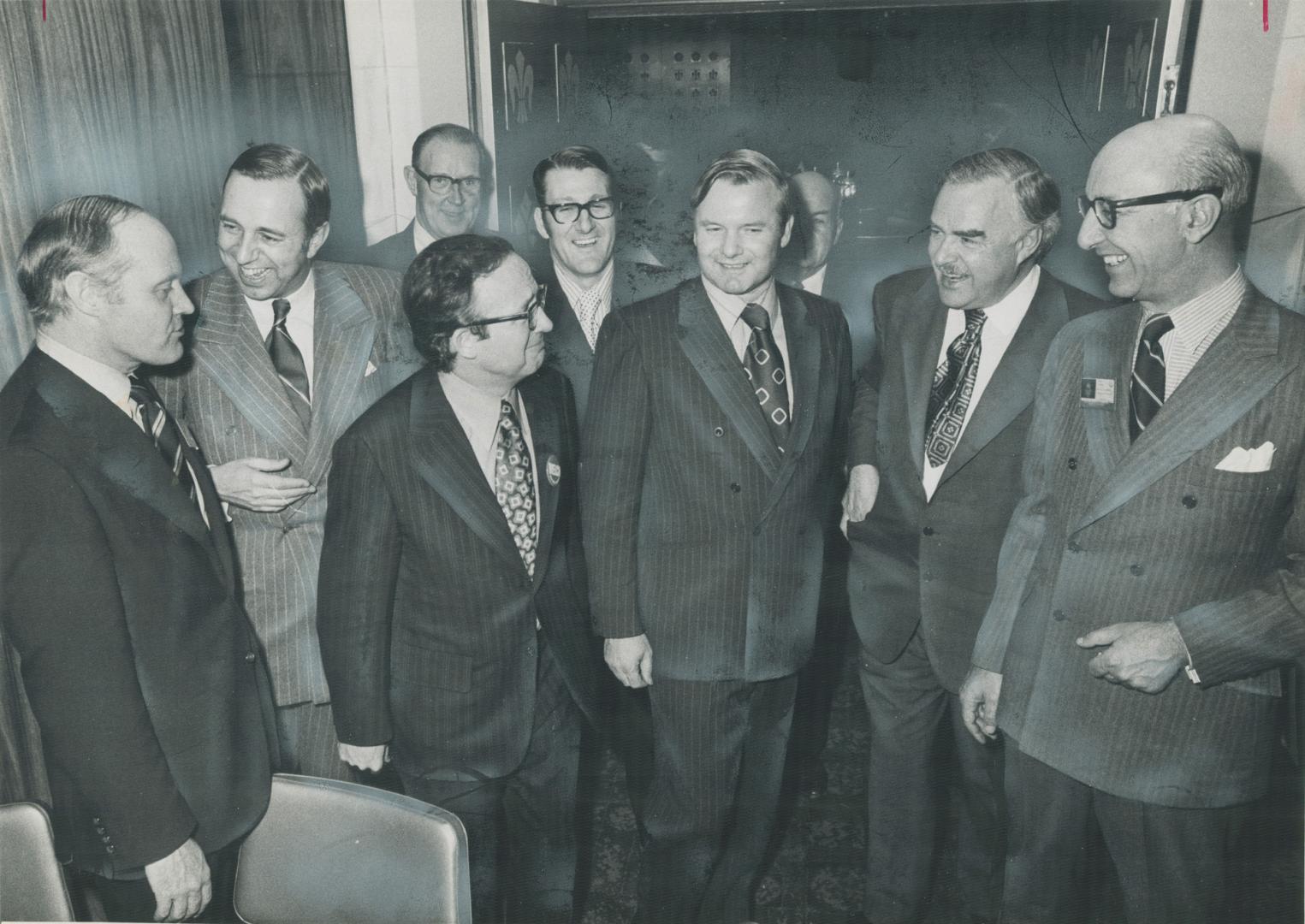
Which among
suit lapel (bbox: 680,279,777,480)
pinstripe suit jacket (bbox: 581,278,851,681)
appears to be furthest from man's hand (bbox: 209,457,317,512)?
suit lapel (bbox: 680,279,777,480)

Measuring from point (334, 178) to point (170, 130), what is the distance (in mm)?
336

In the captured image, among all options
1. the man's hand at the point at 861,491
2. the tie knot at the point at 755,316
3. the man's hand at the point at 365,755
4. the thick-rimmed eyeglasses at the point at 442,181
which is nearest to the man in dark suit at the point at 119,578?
the man's hand at the point at 365,755

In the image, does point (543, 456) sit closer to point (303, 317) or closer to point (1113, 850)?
point (303, 317)

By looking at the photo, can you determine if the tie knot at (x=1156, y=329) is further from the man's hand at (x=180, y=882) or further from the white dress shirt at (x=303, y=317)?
the man's hand at (x=180, y=882)

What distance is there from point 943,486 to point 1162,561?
42 cm

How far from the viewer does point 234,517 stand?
6.69 feet

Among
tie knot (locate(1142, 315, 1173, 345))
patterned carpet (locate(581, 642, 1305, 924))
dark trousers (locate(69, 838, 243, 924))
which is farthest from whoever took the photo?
patterned carpet (locate(581, 642, 1305, 924))

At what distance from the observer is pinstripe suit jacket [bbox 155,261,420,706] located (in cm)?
200

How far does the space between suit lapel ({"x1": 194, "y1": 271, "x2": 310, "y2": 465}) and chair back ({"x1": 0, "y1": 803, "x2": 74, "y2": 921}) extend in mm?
811

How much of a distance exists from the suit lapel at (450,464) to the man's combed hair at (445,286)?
0.07 m

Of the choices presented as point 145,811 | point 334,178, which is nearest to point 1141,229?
point 334,178

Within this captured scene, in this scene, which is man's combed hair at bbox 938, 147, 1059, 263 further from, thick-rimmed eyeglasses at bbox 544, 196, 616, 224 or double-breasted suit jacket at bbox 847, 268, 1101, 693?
thick-rimmed eyeglasses at bbox 544, 196, 616, 224

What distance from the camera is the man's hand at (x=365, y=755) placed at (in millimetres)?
2031

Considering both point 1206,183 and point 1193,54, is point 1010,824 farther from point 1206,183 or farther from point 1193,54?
point 1193,54
